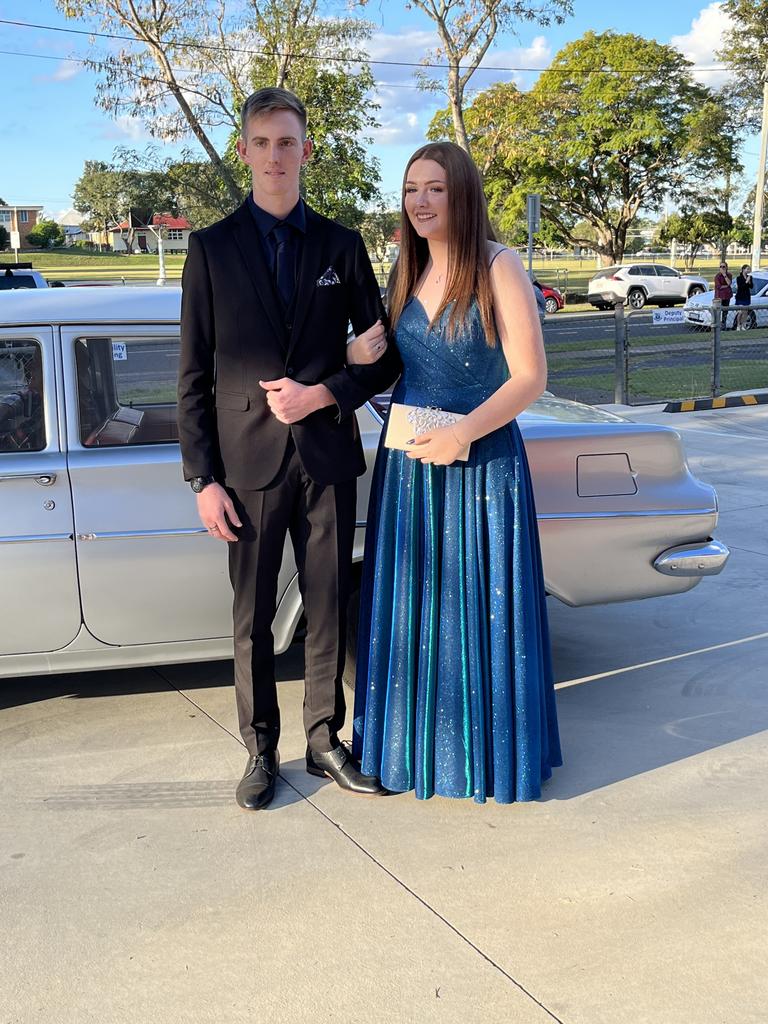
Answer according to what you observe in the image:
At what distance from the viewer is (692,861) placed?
3156mm

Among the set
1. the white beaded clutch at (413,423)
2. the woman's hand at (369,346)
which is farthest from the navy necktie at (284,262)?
the white beaded clutch at (413,423)

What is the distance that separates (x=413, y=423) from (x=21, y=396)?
148cm

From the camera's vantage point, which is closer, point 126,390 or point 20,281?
point 126,390

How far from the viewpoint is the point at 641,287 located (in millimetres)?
36094

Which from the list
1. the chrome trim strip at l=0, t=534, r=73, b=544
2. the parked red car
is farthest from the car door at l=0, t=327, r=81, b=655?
the parked red car

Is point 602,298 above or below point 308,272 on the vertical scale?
above

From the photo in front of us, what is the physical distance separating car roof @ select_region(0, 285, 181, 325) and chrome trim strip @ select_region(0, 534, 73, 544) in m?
0.74

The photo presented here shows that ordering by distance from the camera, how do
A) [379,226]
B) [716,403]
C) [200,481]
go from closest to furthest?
[200,481] → [716,403] → [379,226]

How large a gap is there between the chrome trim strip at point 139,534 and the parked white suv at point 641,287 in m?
33.5

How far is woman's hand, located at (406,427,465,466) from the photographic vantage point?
3.19 meters

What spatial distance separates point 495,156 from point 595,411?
38.9 metres

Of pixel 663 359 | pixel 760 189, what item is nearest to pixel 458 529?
pixel 663 359

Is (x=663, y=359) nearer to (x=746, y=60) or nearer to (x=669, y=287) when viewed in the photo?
(x=669, y=287)

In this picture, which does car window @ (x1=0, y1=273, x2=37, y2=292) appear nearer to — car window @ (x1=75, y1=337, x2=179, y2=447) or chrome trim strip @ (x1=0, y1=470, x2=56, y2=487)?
car window @ (x1=75, y1=337, x2=179, y2=447)
